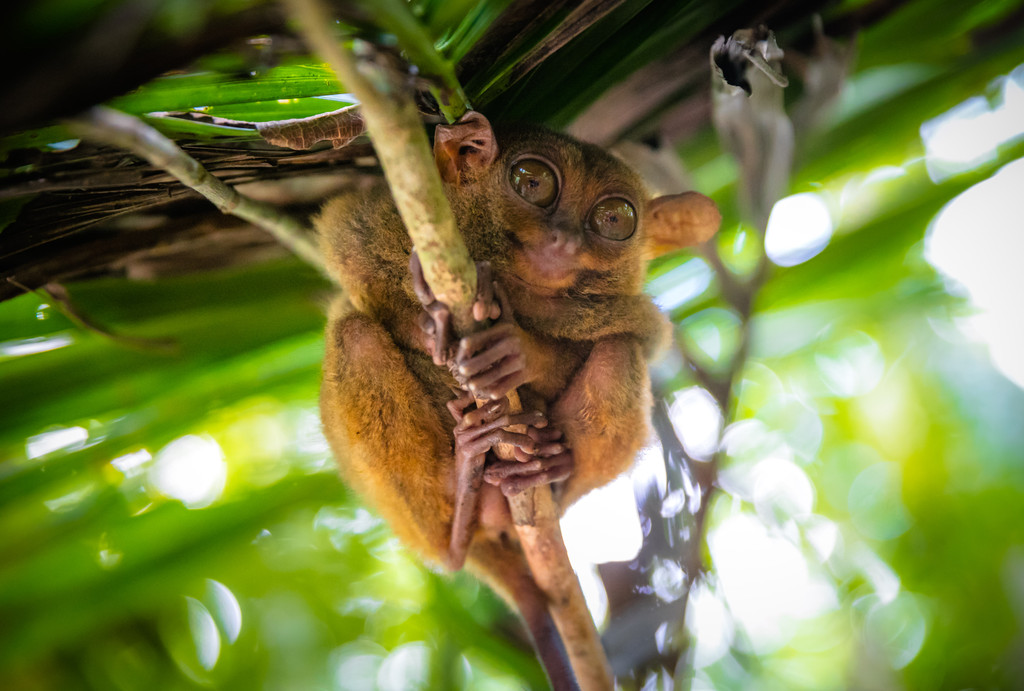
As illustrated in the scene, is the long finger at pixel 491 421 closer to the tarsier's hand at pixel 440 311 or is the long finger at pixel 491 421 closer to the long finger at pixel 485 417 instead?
the long finger at pixel 485 417

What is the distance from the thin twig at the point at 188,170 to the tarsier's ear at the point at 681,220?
1.07m

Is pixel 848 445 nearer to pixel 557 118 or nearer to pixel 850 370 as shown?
pixel 850 370

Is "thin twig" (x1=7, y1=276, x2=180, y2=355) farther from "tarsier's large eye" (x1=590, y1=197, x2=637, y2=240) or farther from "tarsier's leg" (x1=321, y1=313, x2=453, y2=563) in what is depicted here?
"tarsier's large eye" (x1=590, y1=197, x2=637, y2=240)

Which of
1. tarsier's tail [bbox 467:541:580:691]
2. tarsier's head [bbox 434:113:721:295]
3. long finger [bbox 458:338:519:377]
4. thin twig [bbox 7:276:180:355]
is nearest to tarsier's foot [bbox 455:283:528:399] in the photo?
long finger [bbox 458:338:519:377]

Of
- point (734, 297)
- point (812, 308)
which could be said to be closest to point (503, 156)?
point (734, 297)

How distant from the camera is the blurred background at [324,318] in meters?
1.50

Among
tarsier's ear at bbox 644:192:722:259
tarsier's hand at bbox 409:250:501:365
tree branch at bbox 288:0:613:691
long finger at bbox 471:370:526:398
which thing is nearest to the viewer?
tree branch at bbox 288:0:613:691

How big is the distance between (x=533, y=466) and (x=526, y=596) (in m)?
0.60

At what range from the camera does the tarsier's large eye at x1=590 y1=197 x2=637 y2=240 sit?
6.84ft

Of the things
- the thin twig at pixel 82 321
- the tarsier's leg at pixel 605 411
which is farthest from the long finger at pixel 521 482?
the thin twig at pixel 82 321

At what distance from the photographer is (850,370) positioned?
161 inches

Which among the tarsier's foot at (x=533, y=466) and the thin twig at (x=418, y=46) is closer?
the thin twig at (x=418, y=46)

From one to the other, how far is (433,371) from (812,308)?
200 centimetres

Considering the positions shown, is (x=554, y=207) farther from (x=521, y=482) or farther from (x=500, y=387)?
(x=521, y=482)
